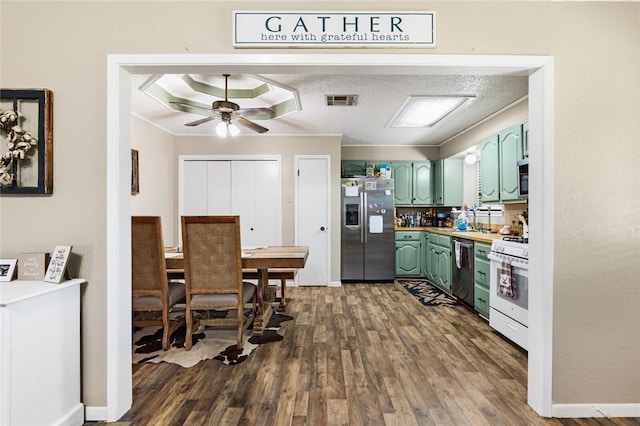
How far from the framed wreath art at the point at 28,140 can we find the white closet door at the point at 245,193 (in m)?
3.37

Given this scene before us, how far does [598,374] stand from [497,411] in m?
0.59

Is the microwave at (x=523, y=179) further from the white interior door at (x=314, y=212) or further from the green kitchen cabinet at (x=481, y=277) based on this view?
the white interior door at (x=314, y=212)

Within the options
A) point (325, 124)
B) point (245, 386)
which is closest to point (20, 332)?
point (245, 386)

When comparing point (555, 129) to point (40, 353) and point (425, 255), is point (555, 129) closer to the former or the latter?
point (40, 353)

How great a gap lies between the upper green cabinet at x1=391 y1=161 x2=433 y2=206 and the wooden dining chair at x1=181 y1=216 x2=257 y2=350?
3.87 m

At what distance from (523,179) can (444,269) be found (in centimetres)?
185

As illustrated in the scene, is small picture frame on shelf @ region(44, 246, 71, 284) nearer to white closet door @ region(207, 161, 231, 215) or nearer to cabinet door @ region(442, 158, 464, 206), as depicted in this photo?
white closet door @ region(207, 161, 231, 215)

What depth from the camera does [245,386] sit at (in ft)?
7.09

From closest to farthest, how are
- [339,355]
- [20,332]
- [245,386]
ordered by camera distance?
1. [20,332]
2. [245,386]
3. [339,355]

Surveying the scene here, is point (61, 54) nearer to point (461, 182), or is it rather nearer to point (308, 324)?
point (308, 324)

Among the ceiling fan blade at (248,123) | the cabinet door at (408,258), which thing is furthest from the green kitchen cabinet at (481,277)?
the ceiling fan blade at (248,123)

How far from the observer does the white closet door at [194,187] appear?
5.16 meters

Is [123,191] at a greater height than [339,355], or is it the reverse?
[123,191]

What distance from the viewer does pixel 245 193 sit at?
5.16 meters
